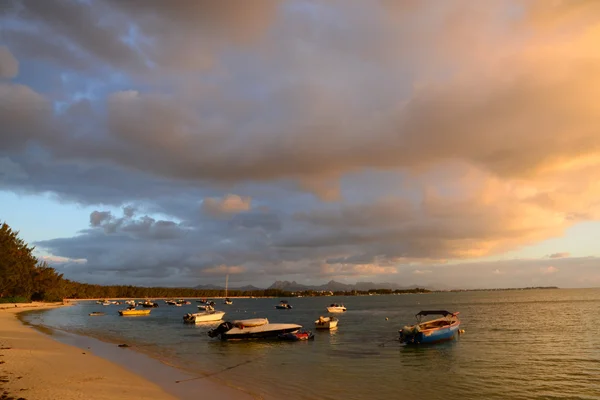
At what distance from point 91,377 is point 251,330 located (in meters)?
29.9

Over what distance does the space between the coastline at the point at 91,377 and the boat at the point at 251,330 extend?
668 inches

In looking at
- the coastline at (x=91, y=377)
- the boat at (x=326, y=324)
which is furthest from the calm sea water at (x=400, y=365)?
the boat at (x=326, y=324)

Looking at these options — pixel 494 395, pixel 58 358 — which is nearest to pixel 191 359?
pixel 58 358

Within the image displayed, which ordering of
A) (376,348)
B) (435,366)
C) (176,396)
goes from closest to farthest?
(176,396), (435,366), (376,348)

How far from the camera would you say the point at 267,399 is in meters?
22.1

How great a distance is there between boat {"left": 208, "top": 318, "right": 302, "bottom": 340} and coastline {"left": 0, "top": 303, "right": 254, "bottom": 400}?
1697cm

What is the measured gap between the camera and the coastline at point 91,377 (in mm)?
20281

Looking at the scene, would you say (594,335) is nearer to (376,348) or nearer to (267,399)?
(376,348)

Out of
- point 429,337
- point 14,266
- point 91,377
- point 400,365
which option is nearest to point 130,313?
point 14,266

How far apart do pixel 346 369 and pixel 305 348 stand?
546 inches

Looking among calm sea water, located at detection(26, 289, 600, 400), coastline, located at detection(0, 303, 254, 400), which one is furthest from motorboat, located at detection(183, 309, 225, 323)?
coastline, located at detection(0, 303, 254, 400)

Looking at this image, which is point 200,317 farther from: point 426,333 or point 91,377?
point 91,377

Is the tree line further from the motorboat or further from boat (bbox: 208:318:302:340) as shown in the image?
boat (bbox: 208:318:302:340)

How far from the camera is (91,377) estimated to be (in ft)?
80.2
